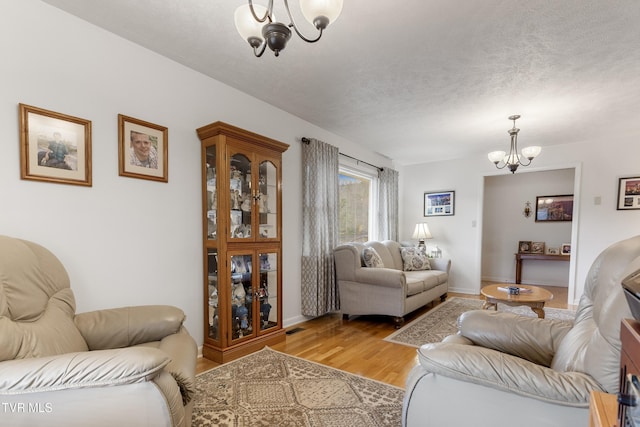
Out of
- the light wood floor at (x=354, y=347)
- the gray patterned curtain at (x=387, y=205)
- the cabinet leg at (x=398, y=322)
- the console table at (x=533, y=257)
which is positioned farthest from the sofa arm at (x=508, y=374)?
the console table at (x=533, y=257)

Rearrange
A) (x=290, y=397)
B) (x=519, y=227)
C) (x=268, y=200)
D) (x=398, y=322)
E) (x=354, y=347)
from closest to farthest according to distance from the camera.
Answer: (x=290, y=397)
(x=354, y=347)
(x=268, y=200)
(x=398, y=322)
(x=519, y=227)

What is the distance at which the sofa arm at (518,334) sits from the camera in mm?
1455

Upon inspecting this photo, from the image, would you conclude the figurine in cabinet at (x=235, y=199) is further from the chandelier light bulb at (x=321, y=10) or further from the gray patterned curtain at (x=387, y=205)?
the gray patterned curtain at (x=387, y=205)

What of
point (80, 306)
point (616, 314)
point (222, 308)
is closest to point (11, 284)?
Answer: point (80, 306)

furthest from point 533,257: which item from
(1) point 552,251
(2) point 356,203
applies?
(2) point 356,203

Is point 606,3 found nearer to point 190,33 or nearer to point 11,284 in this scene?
point 190,33

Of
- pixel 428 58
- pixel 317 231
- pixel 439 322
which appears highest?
pixel 428 58

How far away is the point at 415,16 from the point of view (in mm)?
1829

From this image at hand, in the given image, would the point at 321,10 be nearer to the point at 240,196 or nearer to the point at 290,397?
the point at 240,196

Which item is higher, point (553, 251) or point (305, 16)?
point (305, 16)

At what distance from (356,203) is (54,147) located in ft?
12.4

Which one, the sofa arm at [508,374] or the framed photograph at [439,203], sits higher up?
the framed photograph at [439,203]

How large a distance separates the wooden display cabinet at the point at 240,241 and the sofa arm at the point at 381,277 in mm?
1087

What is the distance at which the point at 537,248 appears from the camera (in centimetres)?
591
